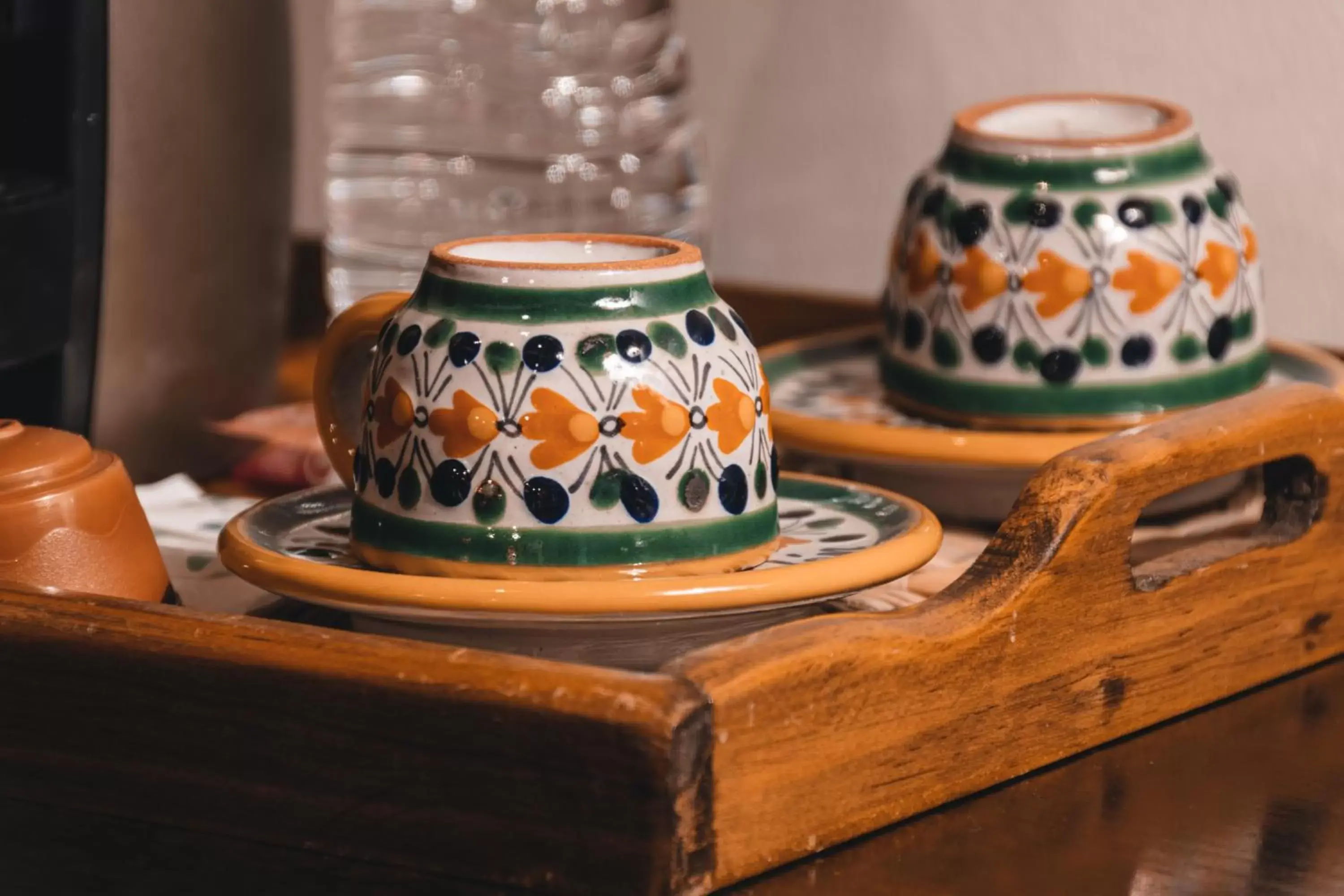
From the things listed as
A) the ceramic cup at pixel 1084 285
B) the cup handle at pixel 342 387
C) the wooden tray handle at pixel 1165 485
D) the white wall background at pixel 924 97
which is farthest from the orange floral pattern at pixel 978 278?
the white wall background at pixel 924 97

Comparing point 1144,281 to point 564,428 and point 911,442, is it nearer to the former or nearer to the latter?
point 911,442

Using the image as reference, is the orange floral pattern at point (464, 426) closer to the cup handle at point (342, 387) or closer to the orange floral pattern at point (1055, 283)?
the cup handle at point (342, 387)

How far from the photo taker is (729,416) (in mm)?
506

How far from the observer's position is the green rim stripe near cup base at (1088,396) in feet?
2.21

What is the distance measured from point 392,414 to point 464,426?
0.09 feet

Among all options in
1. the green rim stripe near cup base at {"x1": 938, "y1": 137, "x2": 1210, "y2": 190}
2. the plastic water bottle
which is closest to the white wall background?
the plastic water bottle

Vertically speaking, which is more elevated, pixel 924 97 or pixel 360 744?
pixel 924 97

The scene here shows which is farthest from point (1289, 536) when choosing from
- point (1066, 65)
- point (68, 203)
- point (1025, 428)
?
point (1066, 65)

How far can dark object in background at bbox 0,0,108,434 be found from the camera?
0.67 meters

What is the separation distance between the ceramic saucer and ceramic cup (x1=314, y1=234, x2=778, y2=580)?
15 centimetres

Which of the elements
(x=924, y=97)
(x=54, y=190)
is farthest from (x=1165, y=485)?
(x=924, y=97)

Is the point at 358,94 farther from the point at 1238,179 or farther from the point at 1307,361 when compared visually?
the point at 1307,361

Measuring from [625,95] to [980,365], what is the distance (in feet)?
1.88

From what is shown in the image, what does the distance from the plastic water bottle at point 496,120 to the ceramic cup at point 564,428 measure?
68 cm
